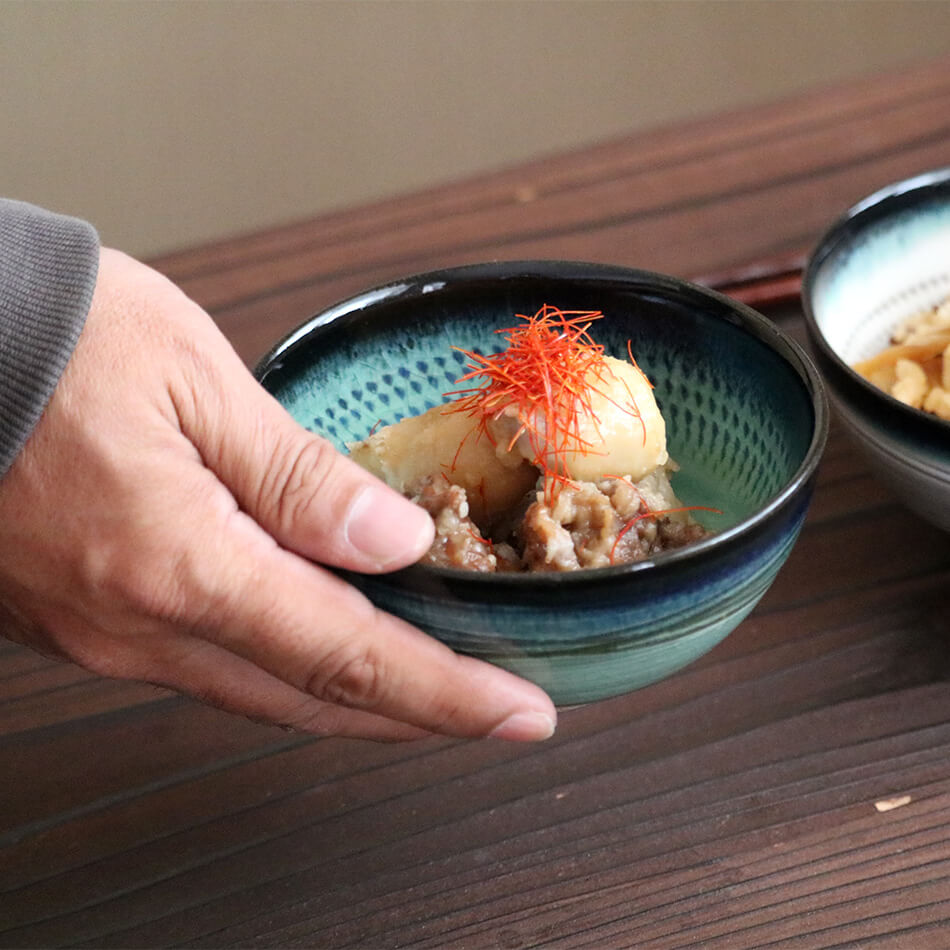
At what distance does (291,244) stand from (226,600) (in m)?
0.83

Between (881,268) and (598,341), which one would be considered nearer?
(598,341)

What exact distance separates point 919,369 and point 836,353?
0.09m

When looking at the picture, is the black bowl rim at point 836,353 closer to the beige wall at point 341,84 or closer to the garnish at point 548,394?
the garnish at point 548,394

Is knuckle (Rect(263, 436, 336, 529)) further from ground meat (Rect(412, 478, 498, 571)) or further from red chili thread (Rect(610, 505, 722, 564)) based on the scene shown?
red chili thread (Rect(610, 505, 722, 564))

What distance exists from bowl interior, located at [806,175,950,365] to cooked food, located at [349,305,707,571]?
293mm

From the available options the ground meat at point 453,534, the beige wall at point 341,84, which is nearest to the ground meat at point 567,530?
the ground meat at point 453,534

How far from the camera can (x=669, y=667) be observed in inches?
26.2

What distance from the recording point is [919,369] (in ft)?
3.18

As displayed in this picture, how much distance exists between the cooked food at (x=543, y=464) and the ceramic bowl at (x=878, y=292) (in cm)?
16

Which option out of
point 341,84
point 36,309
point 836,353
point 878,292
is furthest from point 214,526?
point 341,84

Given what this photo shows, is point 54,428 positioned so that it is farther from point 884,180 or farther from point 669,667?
point 884,180

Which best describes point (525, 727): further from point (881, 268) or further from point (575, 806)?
point (881, 268)

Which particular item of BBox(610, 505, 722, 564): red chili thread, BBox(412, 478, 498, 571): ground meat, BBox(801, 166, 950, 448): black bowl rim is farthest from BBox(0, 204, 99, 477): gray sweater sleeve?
BBox(801, 166, 950, 448): black bowl rim

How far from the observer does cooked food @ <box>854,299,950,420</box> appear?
94 centimetres
